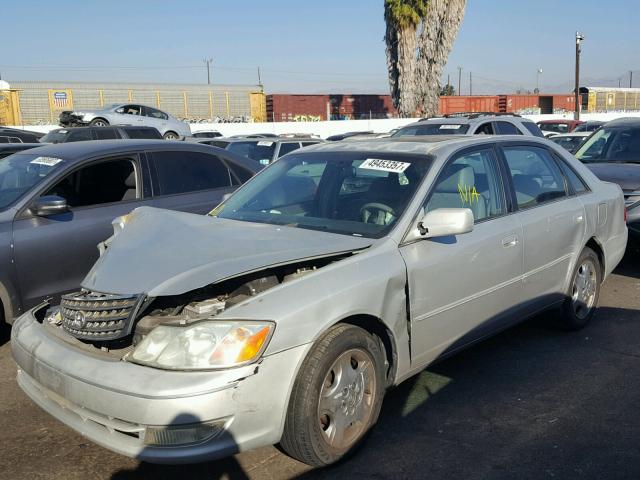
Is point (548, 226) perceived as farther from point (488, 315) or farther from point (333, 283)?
point (333, 283)

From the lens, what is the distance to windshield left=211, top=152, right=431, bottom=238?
393cm

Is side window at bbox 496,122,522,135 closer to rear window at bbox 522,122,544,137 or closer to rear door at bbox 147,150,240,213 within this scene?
rear window at bbox 522,122,544,137

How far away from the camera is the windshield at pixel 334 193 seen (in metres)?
3.93

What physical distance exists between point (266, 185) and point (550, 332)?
2658 millimetres

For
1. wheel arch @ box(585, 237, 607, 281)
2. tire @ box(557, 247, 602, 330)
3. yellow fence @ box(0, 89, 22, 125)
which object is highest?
yellow fence @ box(0, 89, 22, 125)

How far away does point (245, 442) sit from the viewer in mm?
2877

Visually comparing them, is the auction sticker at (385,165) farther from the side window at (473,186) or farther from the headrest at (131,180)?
the headrest at (131,180)

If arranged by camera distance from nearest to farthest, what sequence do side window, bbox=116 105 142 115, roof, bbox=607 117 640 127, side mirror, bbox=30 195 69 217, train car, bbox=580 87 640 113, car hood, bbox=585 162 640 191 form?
side mirror, bbox=30 195 69 217, car hood, bbox=585 162 640 191, roof, bbox=607 117 640 127, side window, bbox=116 105 142 115, train car, bbox=580 87 640 113

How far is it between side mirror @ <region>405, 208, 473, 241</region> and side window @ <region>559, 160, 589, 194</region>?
2009 millimetres

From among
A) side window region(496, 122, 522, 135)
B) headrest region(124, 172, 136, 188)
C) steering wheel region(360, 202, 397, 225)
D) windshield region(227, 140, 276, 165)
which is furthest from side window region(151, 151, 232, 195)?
side window region(496, 122, 522, 135)

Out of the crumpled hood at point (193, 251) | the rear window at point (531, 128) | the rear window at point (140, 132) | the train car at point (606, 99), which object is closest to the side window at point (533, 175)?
the crumpled hood at point (193, 251)

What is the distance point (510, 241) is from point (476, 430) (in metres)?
1.30

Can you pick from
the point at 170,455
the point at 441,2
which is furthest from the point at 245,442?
the point at 441,2

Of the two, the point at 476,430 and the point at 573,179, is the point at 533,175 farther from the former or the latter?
the point at 476,430
